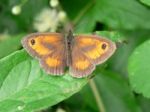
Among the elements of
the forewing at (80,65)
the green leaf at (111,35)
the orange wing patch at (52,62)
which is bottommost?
the green leaf at (111,35)

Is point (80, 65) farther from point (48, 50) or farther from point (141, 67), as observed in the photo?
point (141, 67)

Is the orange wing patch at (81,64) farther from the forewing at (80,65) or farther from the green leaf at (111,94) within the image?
the green leaf at (111,94)

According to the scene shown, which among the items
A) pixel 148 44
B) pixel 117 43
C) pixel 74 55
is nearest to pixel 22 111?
pixel 74 55

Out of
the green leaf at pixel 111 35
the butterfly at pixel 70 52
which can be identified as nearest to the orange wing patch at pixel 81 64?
the butterfly at pixel 70 52

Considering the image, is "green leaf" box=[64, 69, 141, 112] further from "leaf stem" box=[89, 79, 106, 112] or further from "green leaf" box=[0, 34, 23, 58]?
"green leaf" box=[0, 34, 23, 58]

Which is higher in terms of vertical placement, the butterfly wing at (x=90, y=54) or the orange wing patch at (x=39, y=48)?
the orange wing patch at (x=39, y=48)

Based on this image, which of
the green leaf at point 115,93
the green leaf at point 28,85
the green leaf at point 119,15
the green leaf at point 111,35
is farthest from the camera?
the green leaf at point 119,15

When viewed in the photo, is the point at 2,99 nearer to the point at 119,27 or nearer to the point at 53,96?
the point at 53,96

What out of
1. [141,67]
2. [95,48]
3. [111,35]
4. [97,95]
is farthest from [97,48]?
[97,95]
